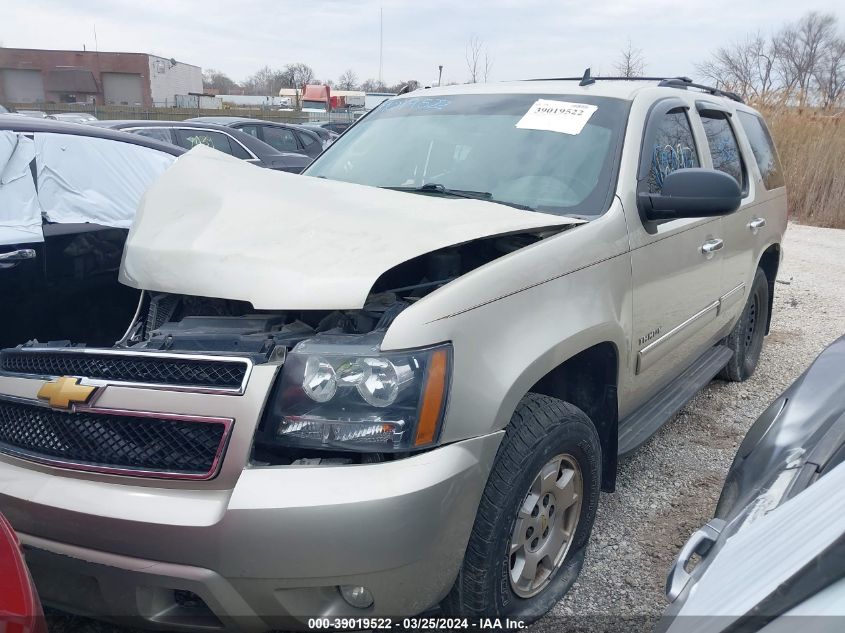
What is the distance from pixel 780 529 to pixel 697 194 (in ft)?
6.05

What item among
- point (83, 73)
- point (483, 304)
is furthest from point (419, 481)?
point (83, 73)

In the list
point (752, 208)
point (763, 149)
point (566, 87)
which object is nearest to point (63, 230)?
point (566, 87)

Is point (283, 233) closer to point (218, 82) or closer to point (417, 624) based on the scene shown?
point (417, 624)

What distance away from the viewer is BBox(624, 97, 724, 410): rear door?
286cm

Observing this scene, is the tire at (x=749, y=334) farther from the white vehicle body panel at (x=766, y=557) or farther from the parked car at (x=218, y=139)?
the parked car at (x=218, y=139)

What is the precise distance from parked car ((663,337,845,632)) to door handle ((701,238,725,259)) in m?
1.43

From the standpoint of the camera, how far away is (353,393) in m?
1.86

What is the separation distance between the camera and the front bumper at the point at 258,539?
5.68 feet

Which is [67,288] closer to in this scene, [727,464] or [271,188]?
Result: [271,188]

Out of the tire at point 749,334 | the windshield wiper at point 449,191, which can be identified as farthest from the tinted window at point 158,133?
the tire at point 749,334

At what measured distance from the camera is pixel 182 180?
9.00 feet

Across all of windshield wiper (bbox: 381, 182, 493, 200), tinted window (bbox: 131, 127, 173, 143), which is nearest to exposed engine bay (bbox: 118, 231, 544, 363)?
windshield wiper (bbox: 381, 182, 493, 200)

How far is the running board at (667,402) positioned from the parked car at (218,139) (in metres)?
6.92

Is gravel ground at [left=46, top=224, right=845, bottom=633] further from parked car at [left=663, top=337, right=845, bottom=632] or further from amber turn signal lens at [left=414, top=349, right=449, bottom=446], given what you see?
amber turn signal lens at [left=414, top=349, right=449, bottom=446]
